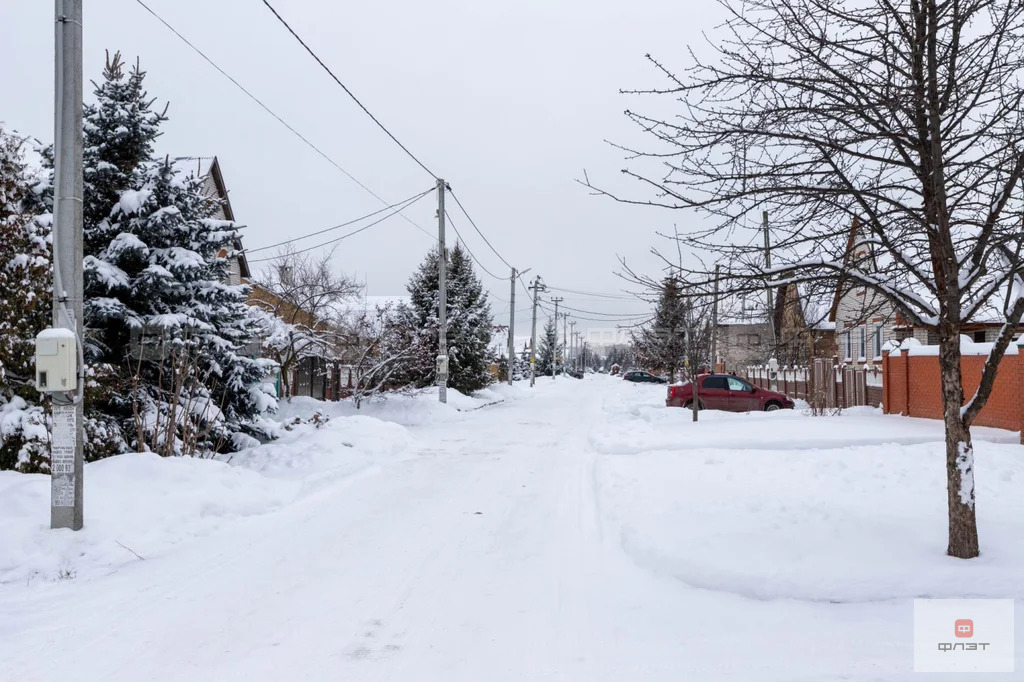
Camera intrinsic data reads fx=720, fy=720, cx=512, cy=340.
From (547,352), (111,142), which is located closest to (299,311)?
(111,142)

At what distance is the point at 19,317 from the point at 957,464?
1052 centimetres

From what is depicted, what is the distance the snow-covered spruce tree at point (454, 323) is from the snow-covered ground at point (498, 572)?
61.1ft

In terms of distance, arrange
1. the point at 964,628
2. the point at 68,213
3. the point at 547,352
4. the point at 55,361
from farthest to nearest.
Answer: the point at 547,352
the point at 68,213
the point at 55,361
the point at 964,628

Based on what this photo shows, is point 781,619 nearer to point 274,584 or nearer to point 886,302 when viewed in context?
point 886,302

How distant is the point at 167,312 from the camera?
1220 centimetres

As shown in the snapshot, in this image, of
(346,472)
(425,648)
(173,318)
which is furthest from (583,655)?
(173,318)

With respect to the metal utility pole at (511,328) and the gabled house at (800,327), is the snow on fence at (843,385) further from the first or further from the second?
the metal utility pole at (511,328)

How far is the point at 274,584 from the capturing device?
19.6ft

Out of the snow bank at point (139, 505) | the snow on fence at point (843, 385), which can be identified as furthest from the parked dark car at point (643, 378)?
the snow bank at point (139, 505)

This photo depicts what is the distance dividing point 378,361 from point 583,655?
68.1ft

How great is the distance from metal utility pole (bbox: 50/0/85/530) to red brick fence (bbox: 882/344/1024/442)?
1340 centimetres

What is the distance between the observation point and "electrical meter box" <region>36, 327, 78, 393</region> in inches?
264

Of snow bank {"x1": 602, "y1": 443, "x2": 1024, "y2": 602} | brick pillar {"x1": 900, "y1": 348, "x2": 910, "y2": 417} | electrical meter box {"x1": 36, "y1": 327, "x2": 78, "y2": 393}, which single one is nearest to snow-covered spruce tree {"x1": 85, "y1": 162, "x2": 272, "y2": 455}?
electrical meter box {"x1": 36, "y1": 327, "x2": 78, "y2": 393}

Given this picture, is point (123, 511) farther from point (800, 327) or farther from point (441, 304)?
point (441, 304)
